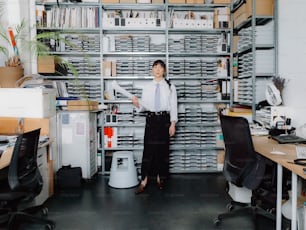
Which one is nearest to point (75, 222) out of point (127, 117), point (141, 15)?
point (127, 117)

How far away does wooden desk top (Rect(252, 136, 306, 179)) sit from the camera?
→ 6.89 ft

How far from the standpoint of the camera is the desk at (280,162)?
7.06 ft

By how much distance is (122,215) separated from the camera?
320 centimetres

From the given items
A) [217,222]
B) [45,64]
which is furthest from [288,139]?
[45,64]

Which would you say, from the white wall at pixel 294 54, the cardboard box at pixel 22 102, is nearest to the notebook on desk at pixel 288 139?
the white wall at pixel 294 54

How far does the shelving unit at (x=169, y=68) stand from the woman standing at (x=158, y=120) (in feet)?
1.86

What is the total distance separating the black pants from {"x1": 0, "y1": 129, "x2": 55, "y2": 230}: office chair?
5.19 feet

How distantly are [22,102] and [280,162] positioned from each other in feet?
8.62

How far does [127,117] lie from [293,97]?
225cm

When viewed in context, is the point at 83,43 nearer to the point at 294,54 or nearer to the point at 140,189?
the point at 140,189

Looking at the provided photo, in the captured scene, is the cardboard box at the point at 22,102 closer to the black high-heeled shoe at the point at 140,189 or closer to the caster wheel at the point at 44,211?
the caster wheel at the point at 44,211

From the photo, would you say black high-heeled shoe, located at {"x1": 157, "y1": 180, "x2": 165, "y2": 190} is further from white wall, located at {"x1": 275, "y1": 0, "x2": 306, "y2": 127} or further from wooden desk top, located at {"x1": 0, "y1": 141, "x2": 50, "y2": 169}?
wooden desk top, located at {"x1": 0, "y1": 141, "x2": 50, "y2": 169}

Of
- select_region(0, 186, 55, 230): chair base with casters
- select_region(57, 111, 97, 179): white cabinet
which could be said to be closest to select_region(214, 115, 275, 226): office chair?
select_region(0, 186, 55, 230): chair base with casters

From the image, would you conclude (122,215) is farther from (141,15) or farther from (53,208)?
(141,15)
